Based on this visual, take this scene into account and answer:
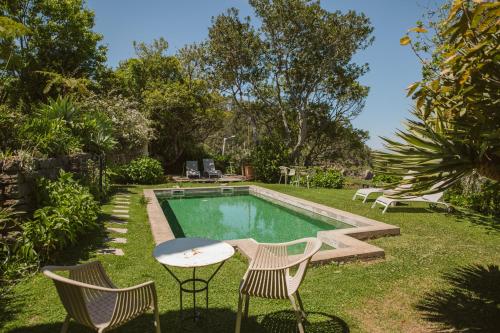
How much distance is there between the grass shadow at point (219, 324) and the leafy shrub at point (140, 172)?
11.4 m

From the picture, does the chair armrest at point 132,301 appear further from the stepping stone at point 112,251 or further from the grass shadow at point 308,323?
the stepping stone at point 112,251

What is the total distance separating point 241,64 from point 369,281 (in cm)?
1513

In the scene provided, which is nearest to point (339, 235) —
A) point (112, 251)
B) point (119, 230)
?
point (112, 251)

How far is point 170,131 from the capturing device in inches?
747

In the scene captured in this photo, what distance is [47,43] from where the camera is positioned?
54.2 feet

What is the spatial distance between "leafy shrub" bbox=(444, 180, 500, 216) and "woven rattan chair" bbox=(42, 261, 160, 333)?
25.1ft

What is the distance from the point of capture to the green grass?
321 centimetres

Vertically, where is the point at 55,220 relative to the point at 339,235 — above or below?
above

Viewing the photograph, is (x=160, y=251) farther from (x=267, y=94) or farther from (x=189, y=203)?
(x=267, y=94)

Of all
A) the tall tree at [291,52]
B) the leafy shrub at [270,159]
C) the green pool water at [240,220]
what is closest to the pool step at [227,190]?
the green pool water at [240,220]

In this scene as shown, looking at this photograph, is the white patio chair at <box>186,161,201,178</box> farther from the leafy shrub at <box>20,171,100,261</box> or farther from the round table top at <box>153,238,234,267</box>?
the round table top at <box>153,238,234,267</box>

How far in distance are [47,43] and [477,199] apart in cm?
1905

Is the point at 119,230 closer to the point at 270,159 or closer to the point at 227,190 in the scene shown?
the point at 227,190

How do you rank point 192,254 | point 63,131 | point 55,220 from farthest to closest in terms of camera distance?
1. point 63,131
2. point 55,220
3. point 192,254
